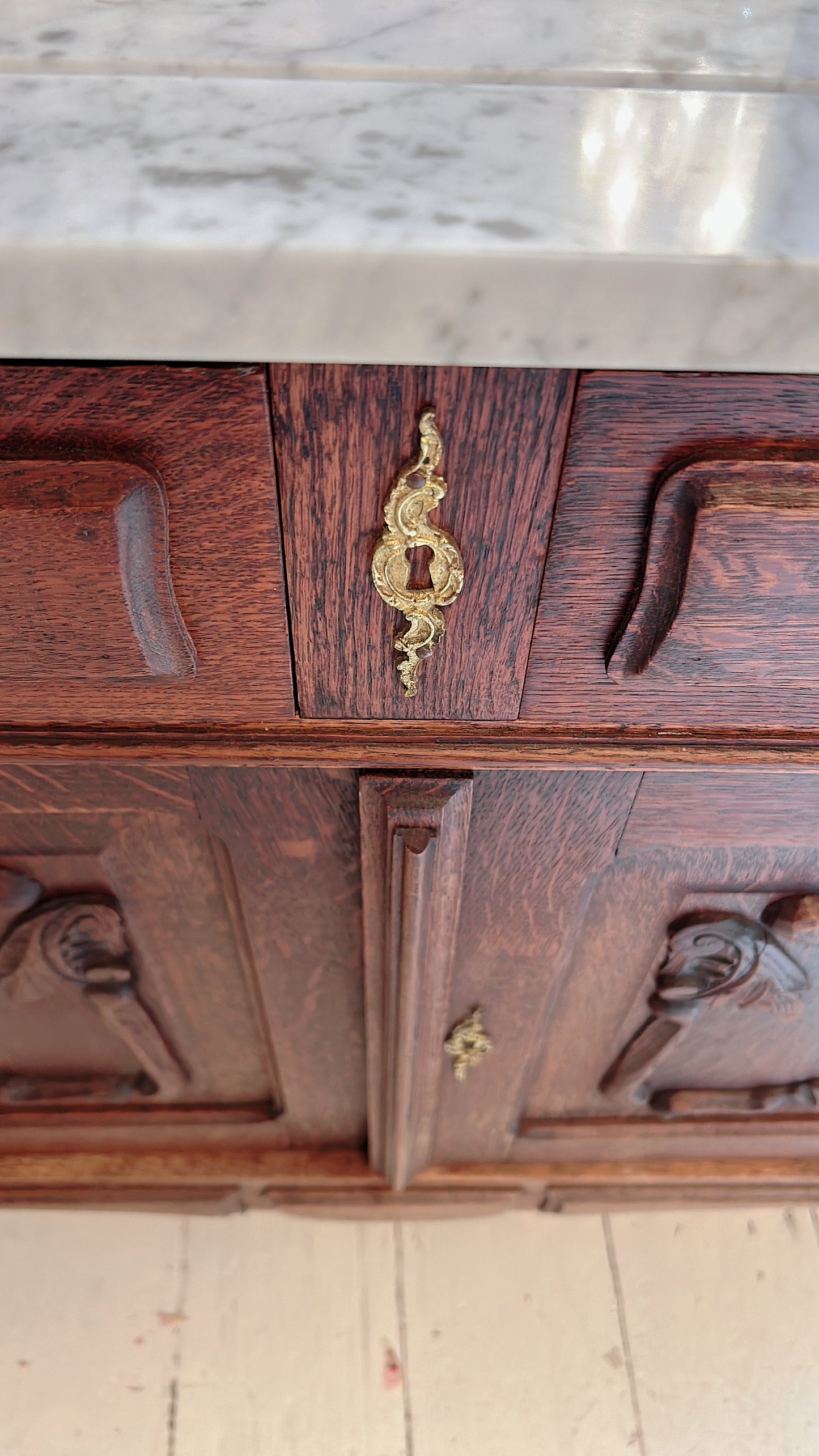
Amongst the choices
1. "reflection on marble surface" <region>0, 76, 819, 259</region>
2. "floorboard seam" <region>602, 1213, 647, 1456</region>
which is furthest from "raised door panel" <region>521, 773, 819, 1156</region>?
"reflection on marble surface" <region>0, 76, 819, 259</region>

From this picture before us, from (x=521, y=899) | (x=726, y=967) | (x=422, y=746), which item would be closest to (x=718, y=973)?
(x=726, y=967)

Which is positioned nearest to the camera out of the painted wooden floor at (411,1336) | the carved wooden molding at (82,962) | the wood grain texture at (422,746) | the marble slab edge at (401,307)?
the marble slab edge at (401,307)

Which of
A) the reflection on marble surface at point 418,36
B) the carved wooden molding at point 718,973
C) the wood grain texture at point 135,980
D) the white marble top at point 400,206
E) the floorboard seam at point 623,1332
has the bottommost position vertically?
the floorboard seam at point 623,1332

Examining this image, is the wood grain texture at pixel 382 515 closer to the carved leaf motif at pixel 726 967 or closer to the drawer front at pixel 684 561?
the drawer front at pixel 684 561

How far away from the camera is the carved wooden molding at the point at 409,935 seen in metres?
0.40

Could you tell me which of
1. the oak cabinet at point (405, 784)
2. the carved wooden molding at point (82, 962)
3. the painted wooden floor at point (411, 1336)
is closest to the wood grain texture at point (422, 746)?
the oak cabinet at point (405, 784)

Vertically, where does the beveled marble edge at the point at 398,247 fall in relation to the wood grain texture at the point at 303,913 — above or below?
above

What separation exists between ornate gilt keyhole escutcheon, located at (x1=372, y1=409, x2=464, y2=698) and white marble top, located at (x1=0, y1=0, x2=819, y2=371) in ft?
0.13

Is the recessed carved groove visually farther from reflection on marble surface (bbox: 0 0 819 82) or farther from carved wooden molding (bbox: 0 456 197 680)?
reflection on marble surface (bbox: 0 0 819 82)

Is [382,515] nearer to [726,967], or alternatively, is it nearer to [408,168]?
[408,168]

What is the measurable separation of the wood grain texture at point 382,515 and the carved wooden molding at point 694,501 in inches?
1.2

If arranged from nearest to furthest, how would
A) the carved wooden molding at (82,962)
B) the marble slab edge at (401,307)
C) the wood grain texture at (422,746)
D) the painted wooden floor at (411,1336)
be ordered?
the marble slab edge at (401,307) → the wood grain texture at (422,746) → the carved wooden molding at (82,962) → the painted wooden floor at (411,1336)

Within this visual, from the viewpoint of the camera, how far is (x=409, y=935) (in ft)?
1.48

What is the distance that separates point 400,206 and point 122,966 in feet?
1.27
